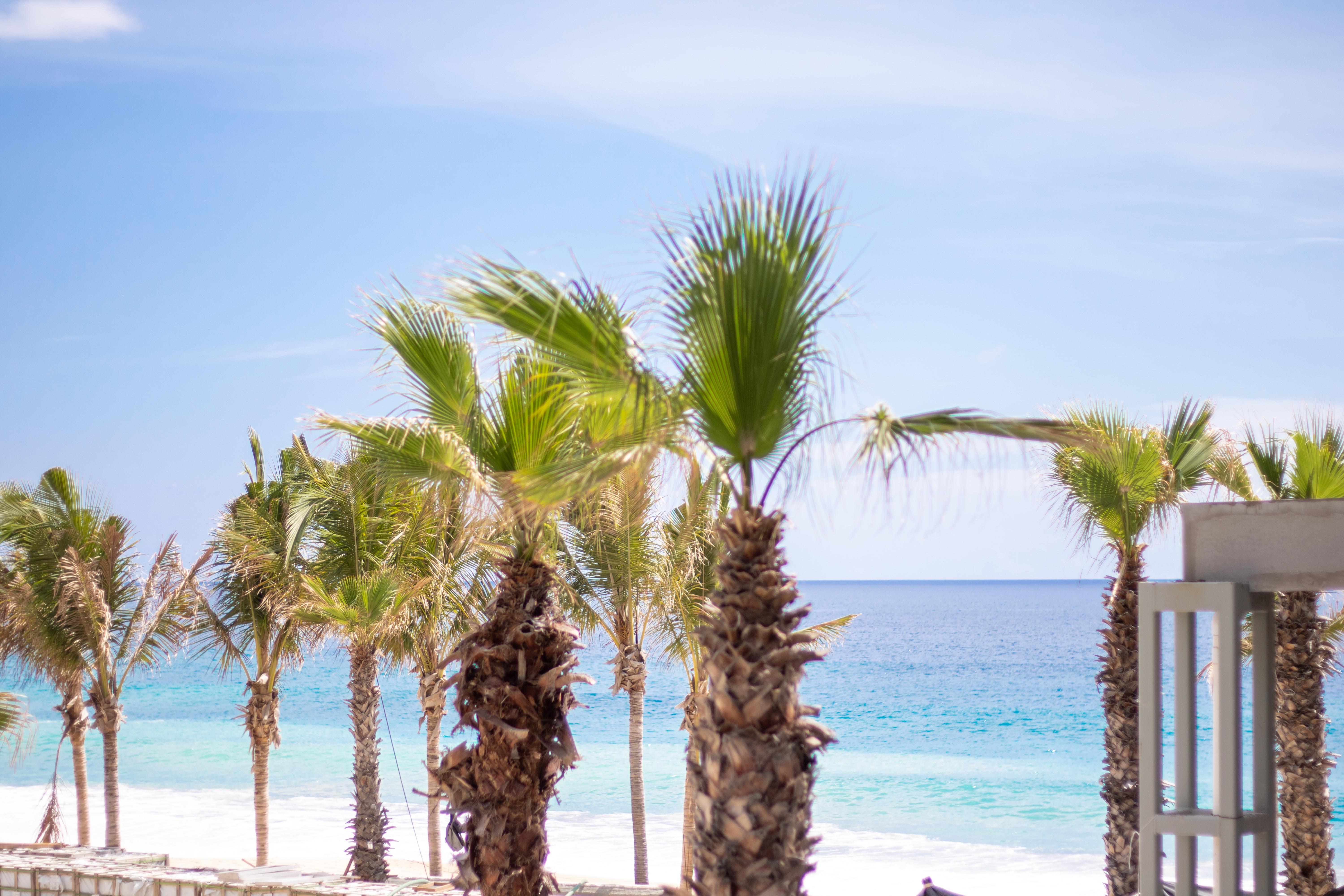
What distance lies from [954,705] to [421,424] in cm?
5113

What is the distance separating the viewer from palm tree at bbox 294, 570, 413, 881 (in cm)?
1219

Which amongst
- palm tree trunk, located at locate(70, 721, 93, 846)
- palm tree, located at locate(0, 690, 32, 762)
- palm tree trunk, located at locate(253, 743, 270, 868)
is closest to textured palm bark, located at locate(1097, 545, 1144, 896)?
palm tree trunk, located at locate(253, 743, 270, 868)

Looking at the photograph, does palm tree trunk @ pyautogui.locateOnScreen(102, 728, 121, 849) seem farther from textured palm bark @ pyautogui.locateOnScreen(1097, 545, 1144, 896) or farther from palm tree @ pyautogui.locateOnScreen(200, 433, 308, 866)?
textured palm bark @ pyautogui.locateOnScreen(1097, 545, 1144, 896)

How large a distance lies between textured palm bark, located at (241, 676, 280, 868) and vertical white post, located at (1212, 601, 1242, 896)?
13068 mm

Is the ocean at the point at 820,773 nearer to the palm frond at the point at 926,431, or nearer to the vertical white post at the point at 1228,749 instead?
the vertical white post at the point at 1228,749

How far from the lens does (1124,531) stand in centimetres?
1082

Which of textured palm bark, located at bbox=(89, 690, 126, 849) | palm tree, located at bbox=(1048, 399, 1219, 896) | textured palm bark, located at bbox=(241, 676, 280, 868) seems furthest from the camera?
textured palm bark, located at bbox=(241, 676, 280, 868)

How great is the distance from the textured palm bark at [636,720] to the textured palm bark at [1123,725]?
5.37 metres

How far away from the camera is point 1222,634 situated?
227 inches

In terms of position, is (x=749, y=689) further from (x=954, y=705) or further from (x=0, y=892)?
(x=954, y=705)

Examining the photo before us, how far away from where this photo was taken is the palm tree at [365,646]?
1219cm

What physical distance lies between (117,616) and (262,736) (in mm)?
2779

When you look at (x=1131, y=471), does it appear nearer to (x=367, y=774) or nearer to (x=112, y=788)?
(x=367, y=774)

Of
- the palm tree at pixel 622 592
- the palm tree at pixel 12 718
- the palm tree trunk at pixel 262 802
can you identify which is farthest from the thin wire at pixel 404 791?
the palm tree at pixel 12 718
